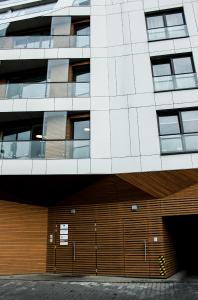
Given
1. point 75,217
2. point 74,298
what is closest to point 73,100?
point 75,217

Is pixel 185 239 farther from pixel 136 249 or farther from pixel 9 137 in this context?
pixel 9 137

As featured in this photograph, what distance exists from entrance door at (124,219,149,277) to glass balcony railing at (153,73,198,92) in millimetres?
6487

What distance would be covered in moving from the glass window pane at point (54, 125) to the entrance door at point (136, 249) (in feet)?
16.9

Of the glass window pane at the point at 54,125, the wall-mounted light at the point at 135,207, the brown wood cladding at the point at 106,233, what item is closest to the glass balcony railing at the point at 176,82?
the glass window pane at the point at 54,125

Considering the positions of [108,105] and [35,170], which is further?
[108,105]

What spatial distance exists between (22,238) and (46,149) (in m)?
5.01

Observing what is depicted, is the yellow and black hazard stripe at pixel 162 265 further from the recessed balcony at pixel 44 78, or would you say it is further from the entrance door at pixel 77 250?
the recessed balcony at pixel 44 78

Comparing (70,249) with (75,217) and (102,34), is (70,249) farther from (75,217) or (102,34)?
(102,34)

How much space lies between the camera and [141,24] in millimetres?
15828

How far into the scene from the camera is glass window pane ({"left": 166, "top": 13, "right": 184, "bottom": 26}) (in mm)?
15961

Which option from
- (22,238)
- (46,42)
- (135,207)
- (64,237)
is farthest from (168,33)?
(22,238)

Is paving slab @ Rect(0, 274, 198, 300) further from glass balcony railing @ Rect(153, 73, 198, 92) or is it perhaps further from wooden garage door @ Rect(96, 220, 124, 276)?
glass balcony railing @ Rect(153, 73, 198, 92)

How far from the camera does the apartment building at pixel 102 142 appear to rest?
13102 mm

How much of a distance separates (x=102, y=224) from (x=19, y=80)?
373 inches
